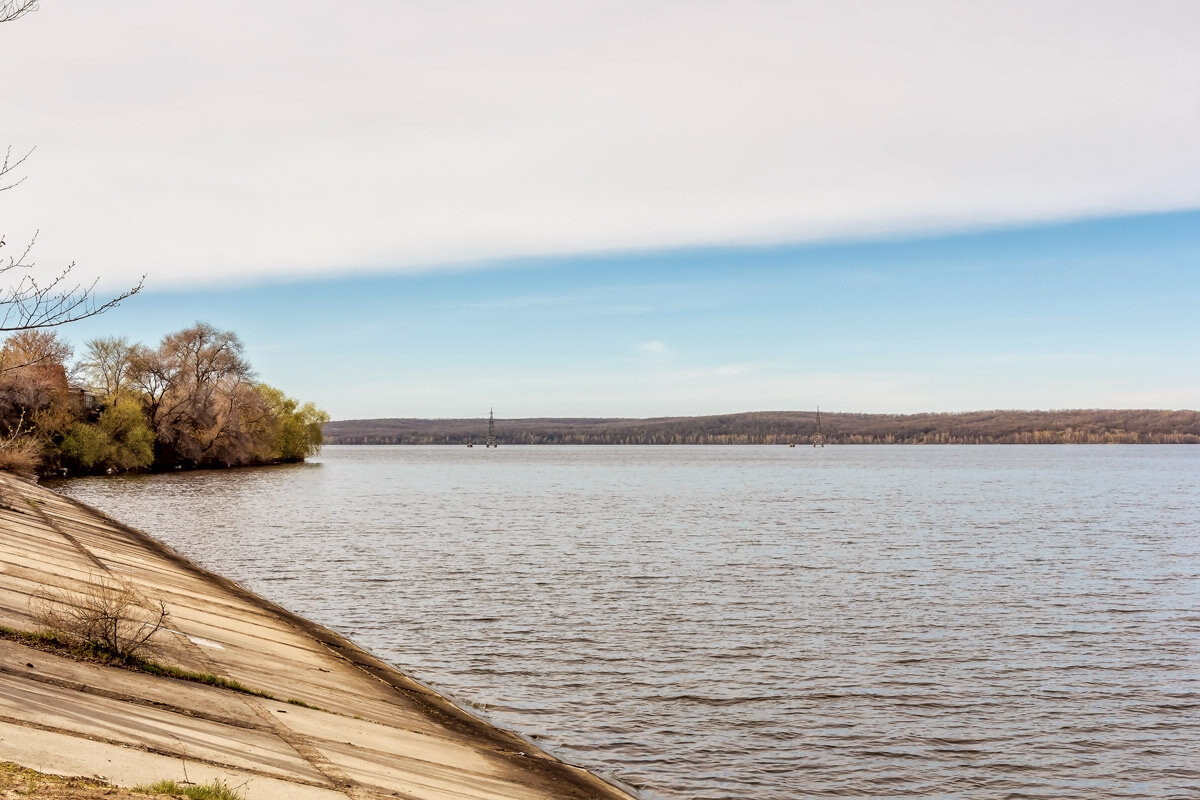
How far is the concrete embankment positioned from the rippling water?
1574 millimetres

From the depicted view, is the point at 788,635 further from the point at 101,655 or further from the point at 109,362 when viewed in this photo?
the point at 109,362

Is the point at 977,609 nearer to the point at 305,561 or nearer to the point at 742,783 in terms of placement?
the point at 742,783

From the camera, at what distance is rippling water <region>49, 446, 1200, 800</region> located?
14.4 metres

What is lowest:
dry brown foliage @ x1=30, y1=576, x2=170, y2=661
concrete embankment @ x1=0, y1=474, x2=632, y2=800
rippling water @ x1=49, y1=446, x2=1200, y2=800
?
rippling water @ x1=49, y1=446, x2=1200, y2=800

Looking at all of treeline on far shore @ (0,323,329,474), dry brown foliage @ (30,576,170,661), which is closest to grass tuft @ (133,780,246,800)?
dry brown foliage @ (30,576,170,661)

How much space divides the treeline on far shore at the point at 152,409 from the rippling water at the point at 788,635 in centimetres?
2907

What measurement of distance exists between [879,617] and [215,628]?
16.0 meters

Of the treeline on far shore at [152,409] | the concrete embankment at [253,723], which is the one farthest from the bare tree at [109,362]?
the concrete embankment at [253,723]

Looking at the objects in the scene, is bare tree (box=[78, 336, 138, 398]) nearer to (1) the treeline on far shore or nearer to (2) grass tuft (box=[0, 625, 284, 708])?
(1) the treeline on far shore

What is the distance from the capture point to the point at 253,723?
1138cm

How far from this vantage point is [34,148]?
40.3ft

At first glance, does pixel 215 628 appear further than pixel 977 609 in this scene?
No

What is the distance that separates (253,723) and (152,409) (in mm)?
99096

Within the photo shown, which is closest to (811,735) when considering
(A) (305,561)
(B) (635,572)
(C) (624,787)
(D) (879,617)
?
(C) (624,787)
